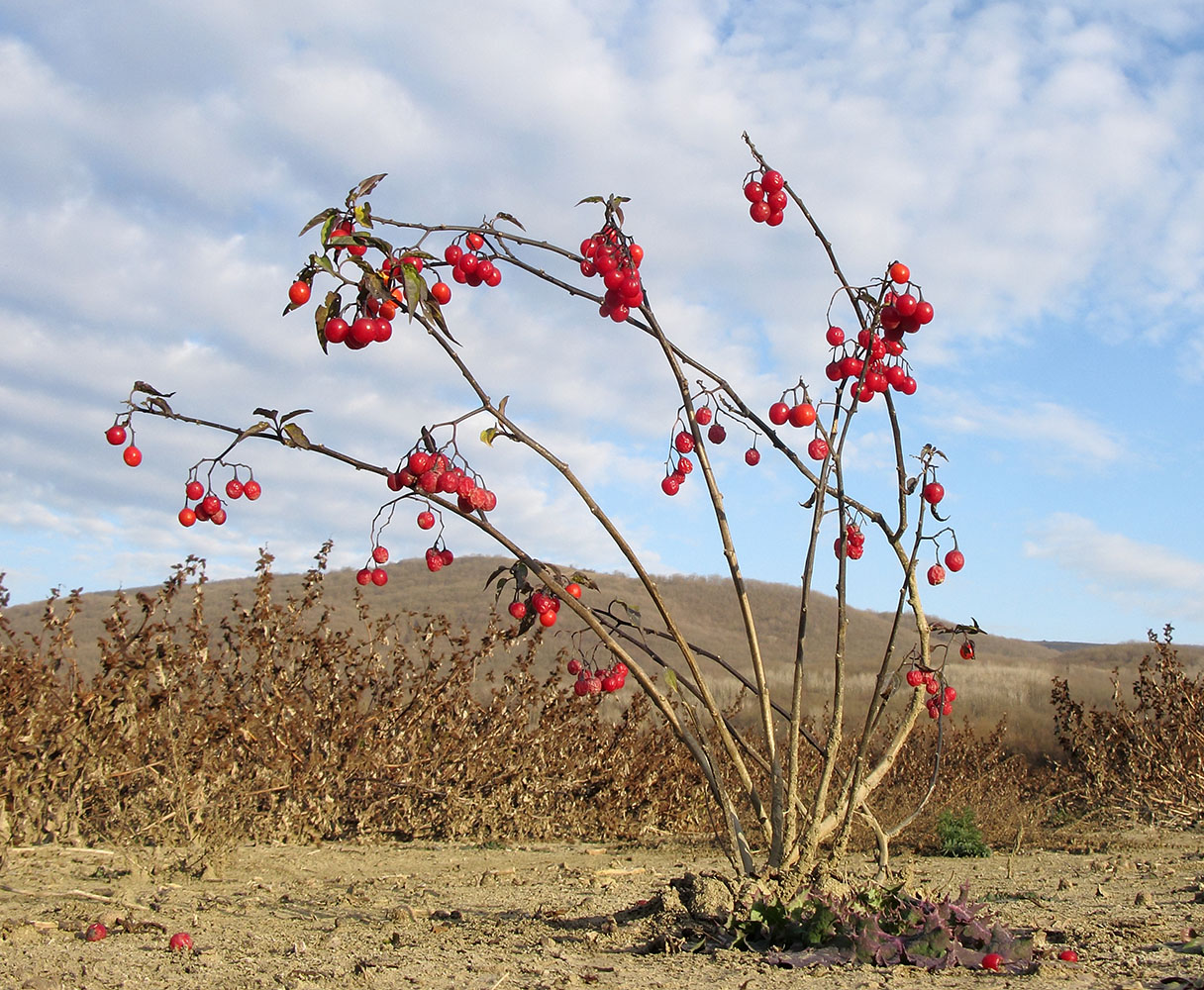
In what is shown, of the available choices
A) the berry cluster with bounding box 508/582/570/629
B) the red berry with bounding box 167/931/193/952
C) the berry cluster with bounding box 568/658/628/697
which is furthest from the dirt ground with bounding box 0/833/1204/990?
the berry cluster with bounding box 508/582/570/629

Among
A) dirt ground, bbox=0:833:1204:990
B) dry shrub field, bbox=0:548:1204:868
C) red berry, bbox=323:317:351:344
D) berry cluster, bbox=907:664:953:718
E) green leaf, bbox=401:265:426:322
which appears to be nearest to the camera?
green leaf, bbox=401:265:426:322

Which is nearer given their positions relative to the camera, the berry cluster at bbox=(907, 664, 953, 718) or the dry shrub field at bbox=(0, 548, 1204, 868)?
the berry cluster at bbox=(907, 664, 953, 718)

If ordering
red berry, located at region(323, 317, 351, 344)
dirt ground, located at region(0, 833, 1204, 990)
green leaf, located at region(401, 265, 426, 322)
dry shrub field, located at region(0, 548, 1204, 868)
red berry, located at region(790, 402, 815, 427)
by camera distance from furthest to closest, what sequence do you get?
dry shrub field, located at region(0, 548, 1204, 868)
red berry, located at region(790, 402, 815, 427)
dirt ground, located at region(0, 833, 1204, 990)
red berry, located at region(323, 317, 351, 344)
green leaf, located at region(401, 265, 426, 322)

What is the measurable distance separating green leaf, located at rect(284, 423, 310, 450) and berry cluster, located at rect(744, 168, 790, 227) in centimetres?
163

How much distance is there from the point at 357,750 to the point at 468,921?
272cm

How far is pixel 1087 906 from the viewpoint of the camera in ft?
13.2

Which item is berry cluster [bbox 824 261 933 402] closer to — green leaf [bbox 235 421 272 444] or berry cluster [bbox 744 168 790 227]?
berry cluster [bbox 744 168 790 227]

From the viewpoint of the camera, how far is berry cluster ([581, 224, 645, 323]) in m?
2.94

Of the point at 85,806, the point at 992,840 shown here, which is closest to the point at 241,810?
the point at 85,806

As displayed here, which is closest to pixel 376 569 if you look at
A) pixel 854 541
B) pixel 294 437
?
pixel 294 437

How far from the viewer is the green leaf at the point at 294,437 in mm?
2914

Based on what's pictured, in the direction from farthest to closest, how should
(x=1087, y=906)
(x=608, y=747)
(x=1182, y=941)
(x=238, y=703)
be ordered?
(x=608, y=747) → (x=238, y=703) → (x=1087, y=906) → (x=1182, y=941)

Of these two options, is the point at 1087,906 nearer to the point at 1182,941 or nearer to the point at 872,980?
the point at 1182,941

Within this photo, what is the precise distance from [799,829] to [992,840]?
149 inches
